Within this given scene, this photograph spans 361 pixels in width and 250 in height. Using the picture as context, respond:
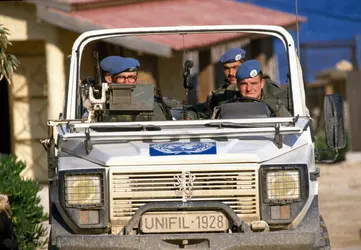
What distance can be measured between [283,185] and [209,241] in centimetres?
61

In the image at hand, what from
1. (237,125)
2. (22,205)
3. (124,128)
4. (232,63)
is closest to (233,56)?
(232,63)

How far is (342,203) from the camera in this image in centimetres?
1722

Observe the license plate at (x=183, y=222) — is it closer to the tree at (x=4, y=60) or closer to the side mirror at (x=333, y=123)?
the side mirror at (x=333, y=123)

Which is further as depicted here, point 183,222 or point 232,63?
point 232,63

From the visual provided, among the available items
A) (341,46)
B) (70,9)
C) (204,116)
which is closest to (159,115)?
(204,116)

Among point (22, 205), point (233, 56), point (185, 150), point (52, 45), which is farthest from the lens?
point (52, 45)

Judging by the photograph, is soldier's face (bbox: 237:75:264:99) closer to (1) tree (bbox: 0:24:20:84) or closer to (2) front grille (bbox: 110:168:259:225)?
(2) front grille (bbox: 110:168:259:225)

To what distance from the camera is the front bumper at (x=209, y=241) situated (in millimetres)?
7547

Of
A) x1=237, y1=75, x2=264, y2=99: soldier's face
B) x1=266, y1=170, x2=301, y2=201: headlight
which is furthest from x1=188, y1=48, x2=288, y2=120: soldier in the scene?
x1=266, y1=170, x2=301, y2=201: headlight

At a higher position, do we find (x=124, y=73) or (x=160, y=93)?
(x=124, y=73)

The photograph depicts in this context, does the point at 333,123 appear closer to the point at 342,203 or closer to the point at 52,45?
the point at 342,203

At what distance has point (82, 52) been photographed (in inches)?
364

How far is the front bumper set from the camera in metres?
7.55

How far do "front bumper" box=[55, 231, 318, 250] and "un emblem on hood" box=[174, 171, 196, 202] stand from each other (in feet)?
0.89
